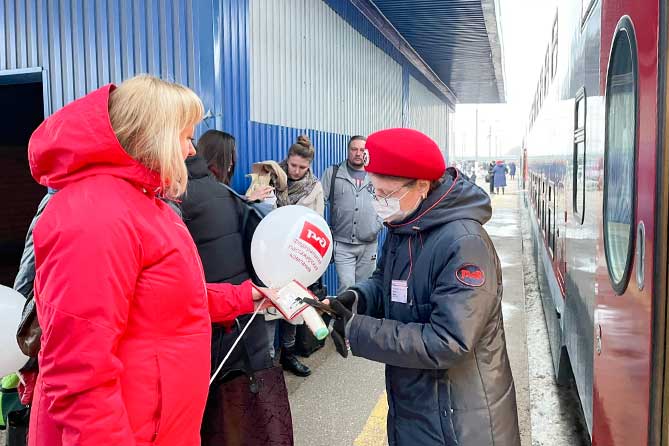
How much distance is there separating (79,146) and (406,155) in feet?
3.42

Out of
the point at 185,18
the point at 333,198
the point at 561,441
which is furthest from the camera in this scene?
the point at 333,198

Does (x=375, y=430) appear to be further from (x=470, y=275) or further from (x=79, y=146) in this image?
(x=79, y=146)

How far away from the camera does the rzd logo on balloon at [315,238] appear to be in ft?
9.30

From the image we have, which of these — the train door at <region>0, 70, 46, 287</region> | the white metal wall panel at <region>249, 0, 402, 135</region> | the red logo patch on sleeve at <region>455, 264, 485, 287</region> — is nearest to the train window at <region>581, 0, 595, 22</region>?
the red logo patch on sleeve at <region>455, 264, 485, 287</region>

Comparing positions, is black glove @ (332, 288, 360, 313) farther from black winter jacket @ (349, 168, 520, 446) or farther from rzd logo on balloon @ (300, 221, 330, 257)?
rzd logo on balloon @ (300, 221, 330, 257)

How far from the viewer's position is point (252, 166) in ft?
15.9

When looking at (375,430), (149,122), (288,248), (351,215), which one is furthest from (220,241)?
(351,215)

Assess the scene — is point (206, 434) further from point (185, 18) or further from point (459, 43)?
point (459, 43)

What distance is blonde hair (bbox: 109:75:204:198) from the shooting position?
5.48 feet

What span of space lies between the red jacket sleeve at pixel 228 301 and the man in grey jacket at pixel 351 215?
321 centimetres

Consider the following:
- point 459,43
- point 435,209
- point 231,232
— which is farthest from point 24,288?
point 459,43

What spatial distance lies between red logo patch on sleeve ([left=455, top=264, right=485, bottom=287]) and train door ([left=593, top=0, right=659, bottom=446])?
429 mm

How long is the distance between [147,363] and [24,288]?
1205 mm

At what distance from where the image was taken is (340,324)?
2.19 metres
